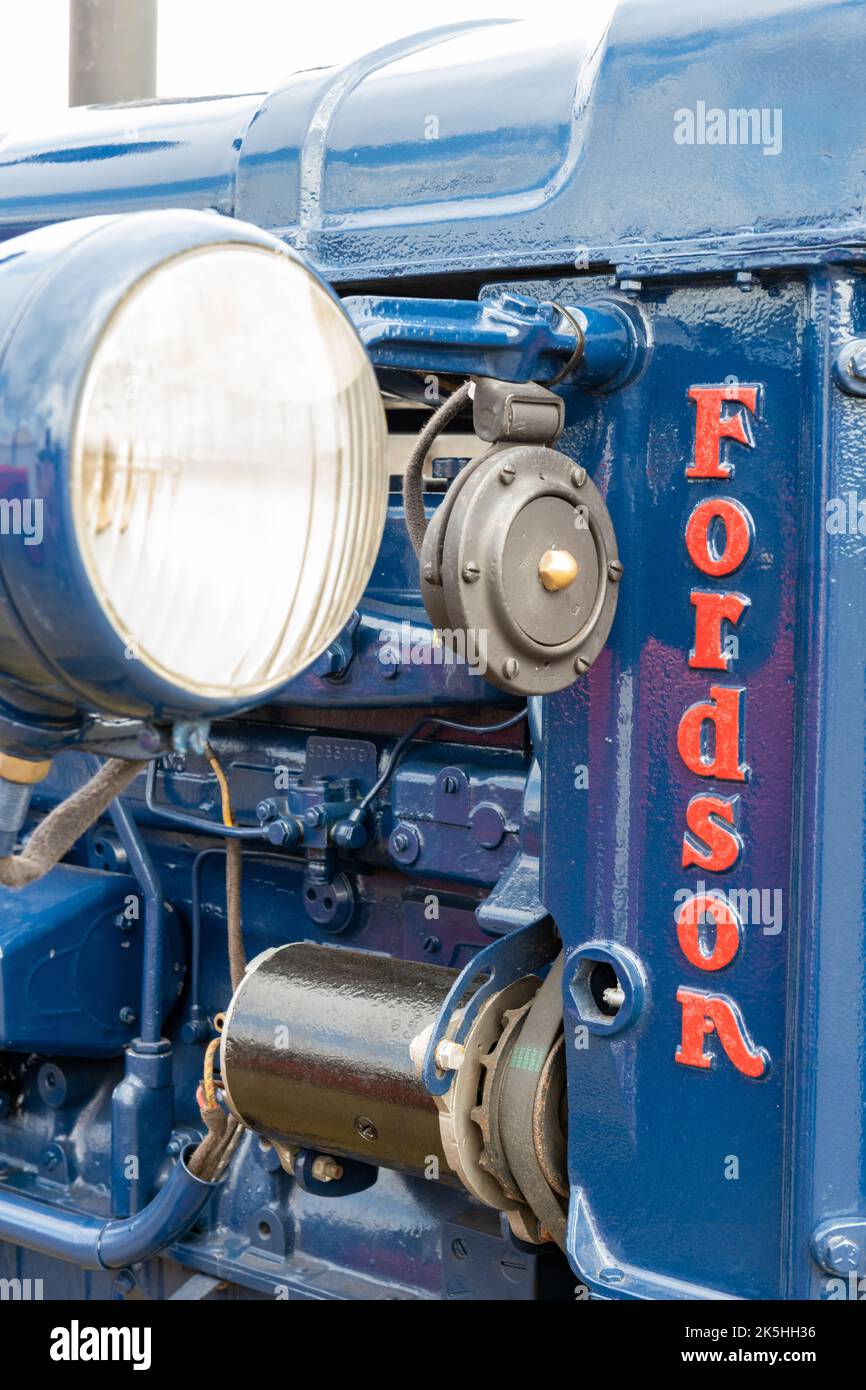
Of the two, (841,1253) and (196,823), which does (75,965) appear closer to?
(196,823)

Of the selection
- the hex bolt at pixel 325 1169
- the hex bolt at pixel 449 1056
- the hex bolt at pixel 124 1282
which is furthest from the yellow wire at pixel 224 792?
the hex bolt at pixel 124 1282

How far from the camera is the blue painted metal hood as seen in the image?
1439mm

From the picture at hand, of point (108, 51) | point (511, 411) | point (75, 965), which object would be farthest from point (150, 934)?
point (108, 51)

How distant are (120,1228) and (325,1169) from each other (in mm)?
416

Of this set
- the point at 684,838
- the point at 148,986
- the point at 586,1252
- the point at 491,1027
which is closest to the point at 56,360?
the point at 684,838

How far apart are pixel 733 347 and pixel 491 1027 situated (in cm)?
70

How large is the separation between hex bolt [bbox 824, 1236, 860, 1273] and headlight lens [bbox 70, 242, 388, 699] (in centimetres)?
70

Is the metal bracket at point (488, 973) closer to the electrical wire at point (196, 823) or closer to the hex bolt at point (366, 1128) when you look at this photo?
the hex bolt at point (366, 1128)

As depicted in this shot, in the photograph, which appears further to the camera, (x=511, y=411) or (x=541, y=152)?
(x=541, y=152)

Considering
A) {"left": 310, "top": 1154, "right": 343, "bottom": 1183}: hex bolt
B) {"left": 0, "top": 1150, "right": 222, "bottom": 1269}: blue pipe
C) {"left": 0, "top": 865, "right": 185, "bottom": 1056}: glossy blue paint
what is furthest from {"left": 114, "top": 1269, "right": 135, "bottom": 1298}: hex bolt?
{"left": 310, "top": 1154, "right": 343, "bottom": 1183}: hex bolt

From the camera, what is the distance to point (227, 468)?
3.70 ft

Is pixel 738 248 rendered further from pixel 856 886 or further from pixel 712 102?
pixel 856 886

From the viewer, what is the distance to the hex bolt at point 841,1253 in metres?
1.43

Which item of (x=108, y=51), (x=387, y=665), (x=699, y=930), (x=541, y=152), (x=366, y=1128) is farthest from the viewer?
(x=108, y=51)
